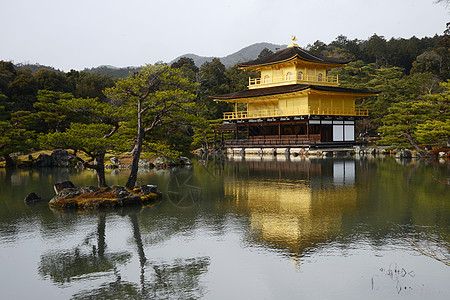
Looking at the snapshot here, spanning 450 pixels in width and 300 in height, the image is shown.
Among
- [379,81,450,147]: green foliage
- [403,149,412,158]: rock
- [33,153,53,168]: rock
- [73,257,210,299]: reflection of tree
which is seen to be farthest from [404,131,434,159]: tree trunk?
[73,257,210,299]: reflection of tree

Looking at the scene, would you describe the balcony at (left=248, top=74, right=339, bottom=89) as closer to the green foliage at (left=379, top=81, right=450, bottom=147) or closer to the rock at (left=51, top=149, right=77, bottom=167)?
the green foliage at (left=379, top=81, right=450, bottom=147)

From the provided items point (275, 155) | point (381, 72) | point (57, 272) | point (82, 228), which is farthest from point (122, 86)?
point (381, 72)

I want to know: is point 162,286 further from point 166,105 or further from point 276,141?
point 276,141

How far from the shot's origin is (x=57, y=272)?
26.6ft

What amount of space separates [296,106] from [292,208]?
35.0m

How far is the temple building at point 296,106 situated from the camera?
45.2 meters

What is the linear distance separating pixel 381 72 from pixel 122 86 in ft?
191

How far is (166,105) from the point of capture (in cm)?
1773

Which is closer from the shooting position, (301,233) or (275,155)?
(301,233)

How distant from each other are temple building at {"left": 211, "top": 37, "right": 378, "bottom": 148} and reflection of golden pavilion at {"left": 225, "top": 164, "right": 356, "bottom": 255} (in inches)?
991

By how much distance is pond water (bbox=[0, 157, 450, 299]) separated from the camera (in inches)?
283

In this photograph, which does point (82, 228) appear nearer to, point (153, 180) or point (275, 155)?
point (153, 180)

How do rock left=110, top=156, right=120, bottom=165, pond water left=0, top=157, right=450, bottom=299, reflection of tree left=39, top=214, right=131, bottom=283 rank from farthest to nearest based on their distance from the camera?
rock left=110, top=156, right=120, bottom=165, reflection of tree left=39, top=214, right=131, bottom=283, pond water left=0, top=157, right=450, bottom=299

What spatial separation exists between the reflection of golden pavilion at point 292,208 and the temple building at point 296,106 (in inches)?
991
